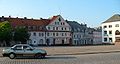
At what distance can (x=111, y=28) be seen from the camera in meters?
129

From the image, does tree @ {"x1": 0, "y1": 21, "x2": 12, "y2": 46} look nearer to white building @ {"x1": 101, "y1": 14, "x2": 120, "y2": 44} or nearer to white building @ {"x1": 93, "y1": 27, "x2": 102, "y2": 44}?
white building @ {"x1": 101, "y1": 14, "x2": 120, "y2": 44}

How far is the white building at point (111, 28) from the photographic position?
126m

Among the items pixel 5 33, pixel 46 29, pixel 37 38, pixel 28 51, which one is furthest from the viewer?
pixel 46 29

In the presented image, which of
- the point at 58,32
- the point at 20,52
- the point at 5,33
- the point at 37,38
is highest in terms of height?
the point at 58,32

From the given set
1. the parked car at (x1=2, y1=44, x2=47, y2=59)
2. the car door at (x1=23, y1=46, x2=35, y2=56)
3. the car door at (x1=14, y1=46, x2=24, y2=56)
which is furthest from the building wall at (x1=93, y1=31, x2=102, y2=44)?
the car door at (x1=14, y1=46, x2=24, y2=56)

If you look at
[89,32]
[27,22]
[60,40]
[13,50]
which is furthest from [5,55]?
[89,32]

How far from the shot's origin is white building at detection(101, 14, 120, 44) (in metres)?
126

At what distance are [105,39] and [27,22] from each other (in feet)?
147

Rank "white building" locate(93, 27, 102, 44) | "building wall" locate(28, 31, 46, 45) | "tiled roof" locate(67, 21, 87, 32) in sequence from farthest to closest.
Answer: "white building" locate(93, 27, 102, 44) → "tiled roof" locate(67, 21, 87, 32) → "building wall" locate(28, 31, 46, 45)

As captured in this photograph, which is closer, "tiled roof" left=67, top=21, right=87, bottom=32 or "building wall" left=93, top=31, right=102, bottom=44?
"tiled roof" left=67, top=21, right=87, bottom=32

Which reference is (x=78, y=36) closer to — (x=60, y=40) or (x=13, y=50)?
(x=60, y=40)

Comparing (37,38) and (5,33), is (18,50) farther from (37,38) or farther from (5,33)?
(37,38)

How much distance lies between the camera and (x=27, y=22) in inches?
4090

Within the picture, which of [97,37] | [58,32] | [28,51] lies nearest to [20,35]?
[58,32]
